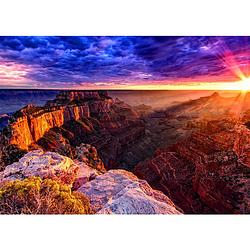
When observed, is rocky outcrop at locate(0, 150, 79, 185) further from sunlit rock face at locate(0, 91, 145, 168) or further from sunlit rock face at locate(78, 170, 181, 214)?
sunlit rock face at locate(78, 170, 181, 214)

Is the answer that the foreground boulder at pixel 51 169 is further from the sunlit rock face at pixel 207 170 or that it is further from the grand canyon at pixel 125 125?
the sunlit rock face at pixel 207 170

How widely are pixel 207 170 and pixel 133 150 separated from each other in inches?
27.5

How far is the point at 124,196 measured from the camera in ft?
11.9

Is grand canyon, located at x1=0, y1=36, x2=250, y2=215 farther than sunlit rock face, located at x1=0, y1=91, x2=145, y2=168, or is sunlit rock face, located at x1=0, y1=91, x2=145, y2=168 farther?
sunlit rock face, located at x1=0, y1=91, x2=145, y2=168

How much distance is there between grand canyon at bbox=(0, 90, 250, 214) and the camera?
3639mm

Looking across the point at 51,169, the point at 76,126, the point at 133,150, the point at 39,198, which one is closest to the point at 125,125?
the point at 133,150

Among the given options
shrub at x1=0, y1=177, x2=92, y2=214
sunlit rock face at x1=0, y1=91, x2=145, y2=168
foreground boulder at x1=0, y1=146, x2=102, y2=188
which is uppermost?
sunlit rock face at x1=0, y1=91, x2=145, y2=168

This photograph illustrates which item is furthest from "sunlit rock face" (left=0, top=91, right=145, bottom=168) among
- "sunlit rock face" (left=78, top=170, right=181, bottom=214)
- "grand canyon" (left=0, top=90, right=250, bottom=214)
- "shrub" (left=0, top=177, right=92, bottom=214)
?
"shrub" (left=0, top=177, right=92, bottom=214)

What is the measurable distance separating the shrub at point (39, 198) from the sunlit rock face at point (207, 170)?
25.6 inches

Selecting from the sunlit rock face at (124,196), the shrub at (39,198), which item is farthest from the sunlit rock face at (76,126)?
the shrub at (39,198)

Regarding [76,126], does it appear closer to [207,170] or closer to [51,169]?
[51,169]

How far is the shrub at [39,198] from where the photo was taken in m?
3.57

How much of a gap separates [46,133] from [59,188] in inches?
21.5
